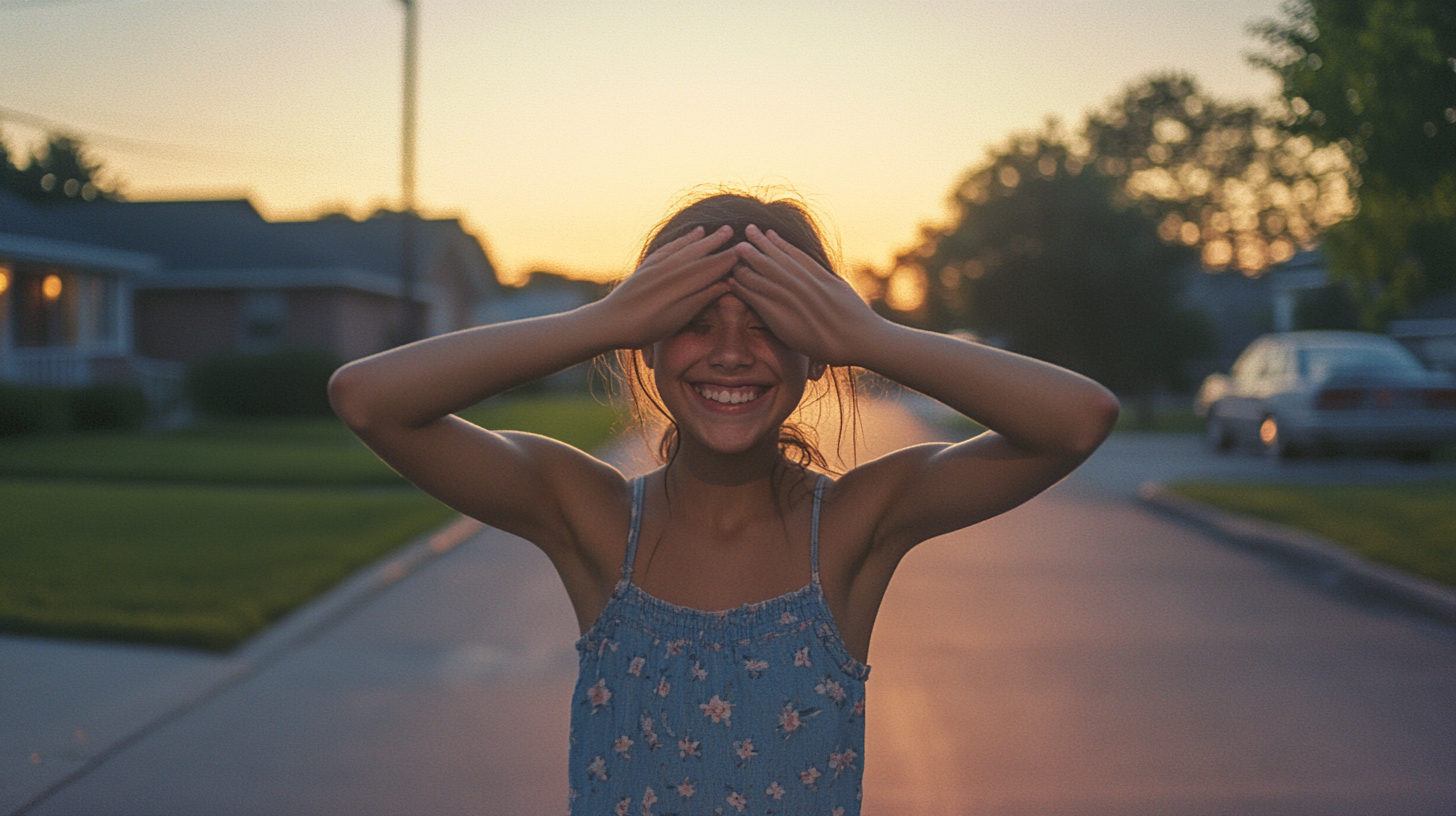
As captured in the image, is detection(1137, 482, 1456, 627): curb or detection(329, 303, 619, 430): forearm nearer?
detection(329, 303, 619, 430): forearm

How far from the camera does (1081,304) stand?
1152 inches

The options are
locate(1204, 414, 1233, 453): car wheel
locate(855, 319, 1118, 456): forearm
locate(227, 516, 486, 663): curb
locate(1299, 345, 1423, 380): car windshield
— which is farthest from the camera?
locate(1204, 414, 1233, 453): car wheel

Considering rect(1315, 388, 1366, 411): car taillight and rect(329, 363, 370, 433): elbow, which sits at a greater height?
rect(329, 363, 370, 433): elbow

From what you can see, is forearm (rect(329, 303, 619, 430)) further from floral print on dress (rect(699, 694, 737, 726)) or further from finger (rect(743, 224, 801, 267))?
floral print on dress (rect(699, 694, 737, 726))

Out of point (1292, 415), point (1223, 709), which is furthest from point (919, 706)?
point (1292, 415)

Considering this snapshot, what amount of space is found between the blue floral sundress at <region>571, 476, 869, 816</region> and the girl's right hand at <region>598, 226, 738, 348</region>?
0.44 meters

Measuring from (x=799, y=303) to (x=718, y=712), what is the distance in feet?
2.04

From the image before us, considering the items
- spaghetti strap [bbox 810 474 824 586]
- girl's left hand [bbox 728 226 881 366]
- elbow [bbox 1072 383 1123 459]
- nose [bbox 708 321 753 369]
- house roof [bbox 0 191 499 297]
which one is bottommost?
spaghetti strap [bbox 810 474 824 586]

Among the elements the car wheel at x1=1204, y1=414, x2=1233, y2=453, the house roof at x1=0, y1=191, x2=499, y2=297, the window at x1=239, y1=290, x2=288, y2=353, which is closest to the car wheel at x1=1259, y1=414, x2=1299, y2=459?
the car wheel at x1=1204, y1=414, x2=1233, y2=453

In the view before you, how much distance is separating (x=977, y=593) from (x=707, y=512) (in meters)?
6.47

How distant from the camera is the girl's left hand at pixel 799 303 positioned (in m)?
1.83

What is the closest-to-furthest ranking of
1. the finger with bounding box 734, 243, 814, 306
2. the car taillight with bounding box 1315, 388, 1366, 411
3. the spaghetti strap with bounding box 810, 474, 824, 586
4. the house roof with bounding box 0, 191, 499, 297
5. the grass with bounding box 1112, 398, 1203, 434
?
the finger with bounding box 734, 243, 814, 306 → the spaghetti strap with bounding box 810, 474, 824, 586 → the car taillight with bounding box 1315, 388, 1366, 411 → the grass with bounding box 1112, 398, 1203, 434 → the house roof with bounding box 0, 191, 499, 297

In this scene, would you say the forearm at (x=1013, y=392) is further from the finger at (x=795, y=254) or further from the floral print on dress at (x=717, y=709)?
the floral print on dress at (x=717, y=709)

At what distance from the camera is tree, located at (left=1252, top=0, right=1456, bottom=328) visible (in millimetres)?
7586
